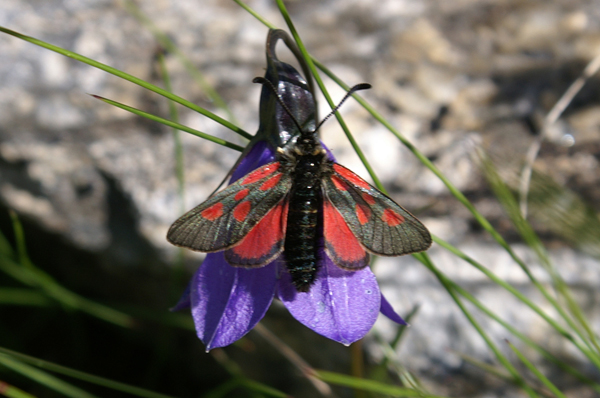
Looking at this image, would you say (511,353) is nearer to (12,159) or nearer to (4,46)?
(12,159)

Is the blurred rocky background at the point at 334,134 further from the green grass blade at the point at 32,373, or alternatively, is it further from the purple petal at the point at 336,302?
the purple petal at the point at 336,302

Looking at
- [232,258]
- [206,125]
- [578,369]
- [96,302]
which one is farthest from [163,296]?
[578,369]

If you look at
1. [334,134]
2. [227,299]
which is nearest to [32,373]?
[227,299]

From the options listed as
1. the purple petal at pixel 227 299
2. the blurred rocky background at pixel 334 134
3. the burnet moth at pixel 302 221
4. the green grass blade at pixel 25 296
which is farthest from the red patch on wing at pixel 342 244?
the green grass blade at pixel 25 296

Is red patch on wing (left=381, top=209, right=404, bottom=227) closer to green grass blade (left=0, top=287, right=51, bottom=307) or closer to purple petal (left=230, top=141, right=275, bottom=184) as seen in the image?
purple petal (left=230, top=141, right=275, bottom=184)

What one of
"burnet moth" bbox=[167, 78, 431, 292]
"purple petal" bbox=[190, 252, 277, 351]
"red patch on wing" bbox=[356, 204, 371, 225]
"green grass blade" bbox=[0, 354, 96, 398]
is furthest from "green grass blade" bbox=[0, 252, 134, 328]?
"red patch on wing" bbox=[356, 204, 371, 225]

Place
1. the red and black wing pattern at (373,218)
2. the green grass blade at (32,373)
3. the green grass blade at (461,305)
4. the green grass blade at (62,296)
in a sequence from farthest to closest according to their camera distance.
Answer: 1. the green grass blade at (62,296)
2. the green grass blade at (32,373)
3. the green grass blade at (461,305)
4. the red and black wing pattern at (373,218)

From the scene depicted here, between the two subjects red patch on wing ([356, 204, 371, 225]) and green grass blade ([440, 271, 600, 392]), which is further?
green grass blade ([440, 271, 600, 392])
